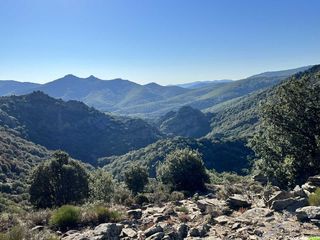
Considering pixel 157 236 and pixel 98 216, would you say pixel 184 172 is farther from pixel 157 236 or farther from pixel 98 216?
pixel 157 236

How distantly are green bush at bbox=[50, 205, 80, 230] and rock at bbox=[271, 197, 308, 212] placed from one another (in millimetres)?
7571

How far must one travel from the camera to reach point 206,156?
131750 mm

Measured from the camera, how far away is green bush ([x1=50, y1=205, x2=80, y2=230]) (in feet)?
43.4

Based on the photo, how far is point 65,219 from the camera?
43.6ft

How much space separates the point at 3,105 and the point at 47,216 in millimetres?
197906

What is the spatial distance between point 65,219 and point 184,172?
14737 millimetres

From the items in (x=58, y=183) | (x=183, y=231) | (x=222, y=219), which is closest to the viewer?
(x=183, y=231)

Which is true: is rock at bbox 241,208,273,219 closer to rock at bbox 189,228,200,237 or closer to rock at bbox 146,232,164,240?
rock at bbox 189,228,200,237

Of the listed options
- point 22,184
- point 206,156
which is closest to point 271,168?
point 22,184

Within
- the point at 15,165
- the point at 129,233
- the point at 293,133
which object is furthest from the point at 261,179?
the point at 15,165

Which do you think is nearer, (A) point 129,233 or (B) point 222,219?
(A) point 129,233

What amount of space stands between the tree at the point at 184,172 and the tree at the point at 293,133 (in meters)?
4.90

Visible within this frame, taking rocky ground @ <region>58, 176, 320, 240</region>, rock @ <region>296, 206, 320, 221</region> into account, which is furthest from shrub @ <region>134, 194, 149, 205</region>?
rock @ <region>296, 206, 320, 221</region>

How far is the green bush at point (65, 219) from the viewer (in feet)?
43.4
